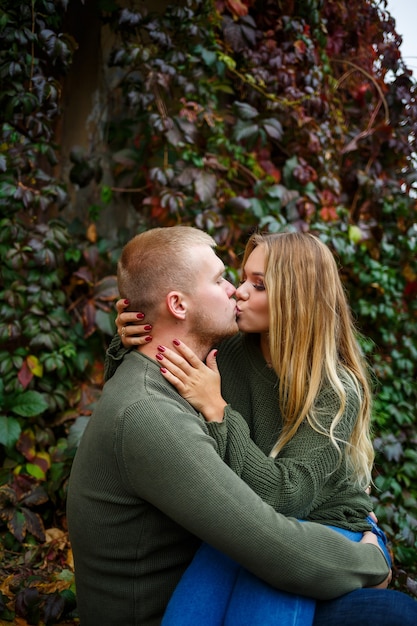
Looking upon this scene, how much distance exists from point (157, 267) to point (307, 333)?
57 cm

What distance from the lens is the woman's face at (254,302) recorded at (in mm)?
2119

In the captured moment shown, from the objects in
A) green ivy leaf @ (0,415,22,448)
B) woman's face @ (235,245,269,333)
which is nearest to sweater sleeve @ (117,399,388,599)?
woman's face @ (235,245,269,333)

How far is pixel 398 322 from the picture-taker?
4258mm

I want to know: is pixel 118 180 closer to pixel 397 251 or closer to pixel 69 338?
pixel 69 338

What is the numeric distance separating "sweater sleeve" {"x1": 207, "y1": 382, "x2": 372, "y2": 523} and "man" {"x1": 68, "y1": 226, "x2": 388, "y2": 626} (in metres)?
0.09

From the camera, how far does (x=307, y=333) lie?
2.07 meters

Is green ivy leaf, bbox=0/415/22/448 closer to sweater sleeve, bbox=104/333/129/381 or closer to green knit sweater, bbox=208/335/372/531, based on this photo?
sweater sleeve, bbox=104/333/129/381

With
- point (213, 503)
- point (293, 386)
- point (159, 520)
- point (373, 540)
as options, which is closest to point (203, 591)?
point (159, 520)

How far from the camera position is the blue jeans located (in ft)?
5.04

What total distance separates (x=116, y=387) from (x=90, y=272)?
5.58 feet

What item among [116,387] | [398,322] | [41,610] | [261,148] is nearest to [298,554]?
[116,387]

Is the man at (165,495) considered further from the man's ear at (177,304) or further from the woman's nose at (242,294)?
the woman's nose at (242,294)

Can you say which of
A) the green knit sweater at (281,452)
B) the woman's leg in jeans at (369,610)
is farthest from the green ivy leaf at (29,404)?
the woman's leg in jeans at (369,610)

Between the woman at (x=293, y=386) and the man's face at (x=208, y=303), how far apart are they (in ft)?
0.31
